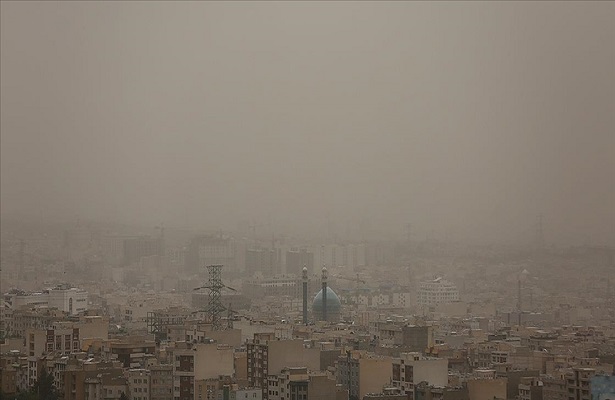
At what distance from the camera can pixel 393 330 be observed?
13.7 m

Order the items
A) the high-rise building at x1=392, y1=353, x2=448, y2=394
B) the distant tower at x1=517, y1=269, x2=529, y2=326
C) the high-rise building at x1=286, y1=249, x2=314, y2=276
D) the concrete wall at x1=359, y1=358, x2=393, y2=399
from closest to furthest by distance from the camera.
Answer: the high-rise building at x1=392, y1=353, x2=448, y2=394, the concrete wall at x1=359, y1=358, x2=393, y2=399, the distant tower at x1=517, y1=269, x2=529, y2=326, the high-rise building at x1=286, y1=249, x2=314, y2=276

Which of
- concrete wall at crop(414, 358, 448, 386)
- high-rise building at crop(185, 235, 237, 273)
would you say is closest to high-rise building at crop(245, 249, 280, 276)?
high-rise building at crop(185, 235, 237, 273)

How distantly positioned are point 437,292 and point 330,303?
4.64ft

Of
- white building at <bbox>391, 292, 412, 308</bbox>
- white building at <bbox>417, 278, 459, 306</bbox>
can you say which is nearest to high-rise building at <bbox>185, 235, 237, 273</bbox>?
white building at <bbox>391, 292, 412, 308</bbox>

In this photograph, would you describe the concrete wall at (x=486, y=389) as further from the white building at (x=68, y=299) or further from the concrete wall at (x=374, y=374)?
the white building at (x=68, y=299)

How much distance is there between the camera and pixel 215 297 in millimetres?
18250

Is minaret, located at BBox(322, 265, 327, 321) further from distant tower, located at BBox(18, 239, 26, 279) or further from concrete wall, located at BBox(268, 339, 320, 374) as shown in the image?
concrete wall, located at BBox(268, 339, 320, 374)

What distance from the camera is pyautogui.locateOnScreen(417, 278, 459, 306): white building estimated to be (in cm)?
1694


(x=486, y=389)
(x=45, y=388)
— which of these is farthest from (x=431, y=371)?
(x=45, y=388)

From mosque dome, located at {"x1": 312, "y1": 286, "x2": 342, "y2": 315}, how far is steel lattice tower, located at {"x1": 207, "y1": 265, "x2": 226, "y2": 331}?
1084 millimetres

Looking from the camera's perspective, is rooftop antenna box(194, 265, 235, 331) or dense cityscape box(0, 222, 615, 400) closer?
dense cityscape box(0, 222, 615, 400)

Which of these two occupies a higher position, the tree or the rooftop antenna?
the rooftop antenna

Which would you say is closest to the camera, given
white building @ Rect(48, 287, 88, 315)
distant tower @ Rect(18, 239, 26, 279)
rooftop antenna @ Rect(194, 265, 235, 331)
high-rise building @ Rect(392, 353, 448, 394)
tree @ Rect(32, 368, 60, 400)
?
high-rise building @ Rect(392, 353, 448, 394)

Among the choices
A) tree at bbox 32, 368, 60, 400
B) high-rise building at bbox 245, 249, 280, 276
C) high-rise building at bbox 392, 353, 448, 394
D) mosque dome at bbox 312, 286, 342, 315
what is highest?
high-rise building at bbox 245, 249, 280, 276
